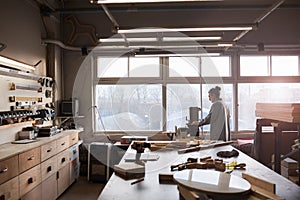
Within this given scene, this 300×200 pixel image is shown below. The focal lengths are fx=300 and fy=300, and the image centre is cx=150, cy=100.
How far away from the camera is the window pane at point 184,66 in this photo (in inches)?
242

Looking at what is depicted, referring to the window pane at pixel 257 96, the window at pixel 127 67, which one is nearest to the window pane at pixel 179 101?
the window at pixel 127 67

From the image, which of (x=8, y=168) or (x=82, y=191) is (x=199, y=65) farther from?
(x=8, y=168)

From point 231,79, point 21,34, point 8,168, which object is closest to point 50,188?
point 8,168

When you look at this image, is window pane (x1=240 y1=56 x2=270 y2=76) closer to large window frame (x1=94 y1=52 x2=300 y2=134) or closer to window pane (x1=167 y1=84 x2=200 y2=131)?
large window frame (x1=94 y1=52 x2=300 y2=134)

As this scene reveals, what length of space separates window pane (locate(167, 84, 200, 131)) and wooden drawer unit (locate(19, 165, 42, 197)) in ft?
10.3

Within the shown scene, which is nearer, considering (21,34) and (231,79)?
(21,34)

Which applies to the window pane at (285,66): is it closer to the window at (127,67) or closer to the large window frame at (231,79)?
the large window frame at (231,79)

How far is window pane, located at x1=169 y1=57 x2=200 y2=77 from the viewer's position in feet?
20.1

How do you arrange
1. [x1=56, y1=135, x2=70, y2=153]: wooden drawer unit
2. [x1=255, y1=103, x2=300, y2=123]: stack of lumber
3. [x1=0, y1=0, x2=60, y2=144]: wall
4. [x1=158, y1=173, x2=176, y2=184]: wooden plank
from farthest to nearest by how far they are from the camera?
[x1=56, y1=135, x2=70, y2=153]: wooden drawer unit → [x1=0, y1=0, x2=60, y2=144]: wall → [x1=255, y1=103, x2=300, y2=123]: stack of lumber → [x1=158, y1=173, x2=176, y2=184]: wooden plank

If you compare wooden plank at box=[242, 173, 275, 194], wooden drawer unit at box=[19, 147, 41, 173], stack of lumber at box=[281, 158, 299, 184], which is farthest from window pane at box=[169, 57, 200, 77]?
wooden plank at box=[242, 173, 275, 194]

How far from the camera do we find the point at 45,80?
16.4ft

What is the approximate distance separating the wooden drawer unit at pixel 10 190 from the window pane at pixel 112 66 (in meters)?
3.41

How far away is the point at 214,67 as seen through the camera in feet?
20.2

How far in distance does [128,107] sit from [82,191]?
2.09 m
